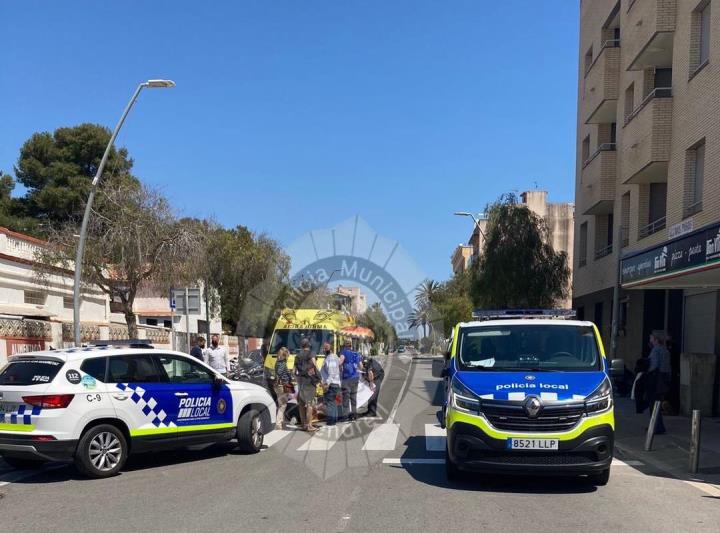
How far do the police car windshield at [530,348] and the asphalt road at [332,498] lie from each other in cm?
140

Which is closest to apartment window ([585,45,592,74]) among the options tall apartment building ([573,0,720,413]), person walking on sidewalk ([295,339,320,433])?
tall apartment building ([573,0,720,413])

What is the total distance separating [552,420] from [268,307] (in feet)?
102

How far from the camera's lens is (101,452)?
8414 millimetres

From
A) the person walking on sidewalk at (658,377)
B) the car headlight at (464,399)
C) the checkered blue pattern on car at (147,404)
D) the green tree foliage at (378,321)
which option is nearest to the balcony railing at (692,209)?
the person walking on sidewalk at (658,377)

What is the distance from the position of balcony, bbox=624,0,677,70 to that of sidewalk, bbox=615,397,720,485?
1009cm

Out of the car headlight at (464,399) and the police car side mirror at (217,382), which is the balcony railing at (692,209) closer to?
the car headlight at (464,399)

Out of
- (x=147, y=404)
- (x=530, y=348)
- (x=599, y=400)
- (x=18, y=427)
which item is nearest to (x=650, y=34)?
(x=530, y=348)

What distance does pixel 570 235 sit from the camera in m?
62.8

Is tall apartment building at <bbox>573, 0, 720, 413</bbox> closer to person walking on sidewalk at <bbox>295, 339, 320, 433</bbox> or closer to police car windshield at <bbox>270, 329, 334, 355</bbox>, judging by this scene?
person walking on sidewalk at <bbox>295, 339, 320, 433</bbox>

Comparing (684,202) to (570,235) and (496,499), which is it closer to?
(496,499)

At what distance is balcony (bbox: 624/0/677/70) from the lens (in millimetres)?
17688

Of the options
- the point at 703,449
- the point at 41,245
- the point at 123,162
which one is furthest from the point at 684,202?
the point at 123,162

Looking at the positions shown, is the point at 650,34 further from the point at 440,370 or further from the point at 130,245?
the point at 130,245

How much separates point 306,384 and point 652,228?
12.6 m
